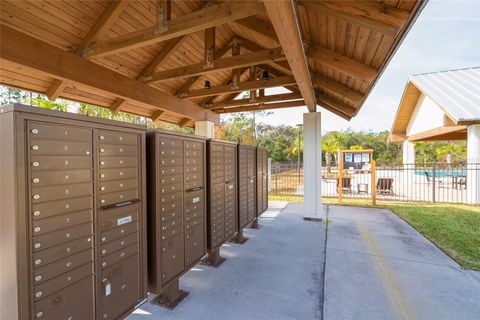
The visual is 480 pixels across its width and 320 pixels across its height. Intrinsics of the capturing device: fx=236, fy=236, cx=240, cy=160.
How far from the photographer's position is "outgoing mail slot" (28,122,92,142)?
3.81 feet

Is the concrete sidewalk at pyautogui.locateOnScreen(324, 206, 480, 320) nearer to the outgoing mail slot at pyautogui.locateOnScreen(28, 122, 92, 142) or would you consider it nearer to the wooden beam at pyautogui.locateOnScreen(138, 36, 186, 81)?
the outgoing mail slot at pyautogui.locateOnScreen(28, 122, 92, 142)

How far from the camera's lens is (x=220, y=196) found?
10.2 feet

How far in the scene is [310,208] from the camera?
17.6ft

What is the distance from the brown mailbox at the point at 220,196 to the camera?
9.36ft

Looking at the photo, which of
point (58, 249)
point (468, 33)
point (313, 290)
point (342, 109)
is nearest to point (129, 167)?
point (58, 249)

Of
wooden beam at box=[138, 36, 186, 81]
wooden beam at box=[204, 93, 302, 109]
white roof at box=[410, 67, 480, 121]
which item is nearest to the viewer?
wooden beam at box=[138, 36, 186, 81]

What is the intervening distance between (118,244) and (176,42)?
144 inches

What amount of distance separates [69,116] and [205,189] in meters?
1.62

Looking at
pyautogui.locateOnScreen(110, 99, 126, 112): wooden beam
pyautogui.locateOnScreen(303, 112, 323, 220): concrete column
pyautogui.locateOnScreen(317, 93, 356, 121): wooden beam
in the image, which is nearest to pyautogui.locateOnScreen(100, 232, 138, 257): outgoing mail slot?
pyautogui.locateOnScreen(110, 99, 126, 112): wooden beam

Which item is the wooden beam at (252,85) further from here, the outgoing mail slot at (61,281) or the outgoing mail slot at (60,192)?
the outgoing mail slot at (61,281)

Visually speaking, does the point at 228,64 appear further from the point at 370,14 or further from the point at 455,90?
the point at 455,90

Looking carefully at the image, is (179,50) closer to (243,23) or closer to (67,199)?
(243,23)

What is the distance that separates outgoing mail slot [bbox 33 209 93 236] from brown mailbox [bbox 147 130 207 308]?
1.87 ft

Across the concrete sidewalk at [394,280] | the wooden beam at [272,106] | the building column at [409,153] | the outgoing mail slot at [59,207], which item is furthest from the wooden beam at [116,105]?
the building column at [409,153]
